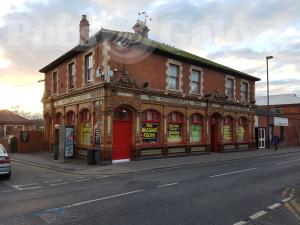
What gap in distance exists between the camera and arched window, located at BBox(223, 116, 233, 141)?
A: 97.2ft

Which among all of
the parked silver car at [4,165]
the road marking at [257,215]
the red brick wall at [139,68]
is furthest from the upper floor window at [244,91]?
the road marking at [257,215]

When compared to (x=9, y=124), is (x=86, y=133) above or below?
below

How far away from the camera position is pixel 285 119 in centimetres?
4272

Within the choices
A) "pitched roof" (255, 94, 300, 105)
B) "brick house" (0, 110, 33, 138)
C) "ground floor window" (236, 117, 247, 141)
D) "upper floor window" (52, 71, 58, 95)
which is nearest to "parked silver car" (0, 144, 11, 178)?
"upper floor window" (52, 71, 58, 95)

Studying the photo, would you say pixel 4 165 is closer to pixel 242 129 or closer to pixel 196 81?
pixel 196 81

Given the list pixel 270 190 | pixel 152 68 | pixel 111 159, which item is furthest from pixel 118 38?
pixel 270 190

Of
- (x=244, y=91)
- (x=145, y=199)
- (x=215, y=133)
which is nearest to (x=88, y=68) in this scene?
(x=215, y=133)

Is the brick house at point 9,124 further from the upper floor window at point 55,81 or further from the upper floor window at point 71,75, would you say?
the upper floor window at point 71,75

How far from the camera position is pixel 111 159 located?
19.4 m

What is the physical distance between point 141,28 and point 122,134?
12.2 m

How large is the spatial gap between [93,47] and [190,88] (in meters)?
8.61

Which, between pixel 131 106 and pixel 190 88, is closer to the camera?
pixel 131 106

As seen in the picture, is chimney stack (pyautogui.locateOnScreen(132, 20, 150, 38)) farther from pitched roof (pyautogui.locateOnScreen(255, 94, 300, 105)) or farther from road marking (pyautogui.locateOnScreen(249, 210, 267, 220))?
pitched roof (pyautogui.locateOnScreen(255, 94, 300, 105))

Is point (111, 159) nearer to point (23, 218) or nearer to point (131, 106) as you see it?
point (131, 106)
